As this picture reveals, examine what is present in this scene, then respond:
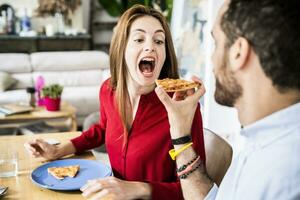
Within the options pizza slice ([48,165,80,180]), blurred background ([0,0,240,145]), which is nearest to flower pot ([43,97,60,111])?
blurred background ([0,0,240,145])

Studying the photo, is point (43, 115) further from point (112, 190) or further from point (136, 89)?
point (112, 190)

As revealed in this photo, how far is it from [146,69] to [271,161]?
92 centimetres

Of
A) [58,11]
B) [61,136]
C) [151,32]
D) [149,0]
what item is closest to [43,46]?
[58,11]

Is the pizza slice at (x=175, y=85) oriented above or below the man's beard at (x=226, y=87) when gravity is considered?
below

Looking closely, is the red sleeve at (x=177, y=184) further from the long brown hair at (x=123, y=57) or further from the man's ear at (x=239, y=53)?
the man's ear at (x=239, y=53)

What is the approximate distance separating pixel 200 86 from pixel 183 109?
5.6 inches

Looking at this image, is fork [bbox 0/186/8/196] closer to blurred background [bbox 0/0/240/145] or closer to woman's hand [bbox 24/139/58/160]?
woman's hand [bbox 24/139/58/160]

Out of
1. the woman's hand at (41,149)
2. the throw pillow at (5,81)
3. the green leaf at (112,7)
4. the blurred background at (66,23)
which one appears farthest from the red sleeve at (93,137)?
the green leaf at (112,7)

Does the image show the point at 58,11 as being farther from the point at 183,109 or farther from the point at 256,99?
the point at 256,99

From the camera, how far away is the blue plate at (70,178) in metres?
1.33

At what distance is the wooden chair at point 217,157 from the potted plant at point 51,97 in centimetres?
221

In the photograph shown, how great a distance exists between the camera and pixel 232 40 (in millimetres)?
919

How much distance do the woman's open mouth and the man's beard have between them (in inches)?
25.3

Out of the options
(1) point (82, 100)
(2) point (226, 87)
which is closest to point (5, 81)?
(1) point (82, 100)
